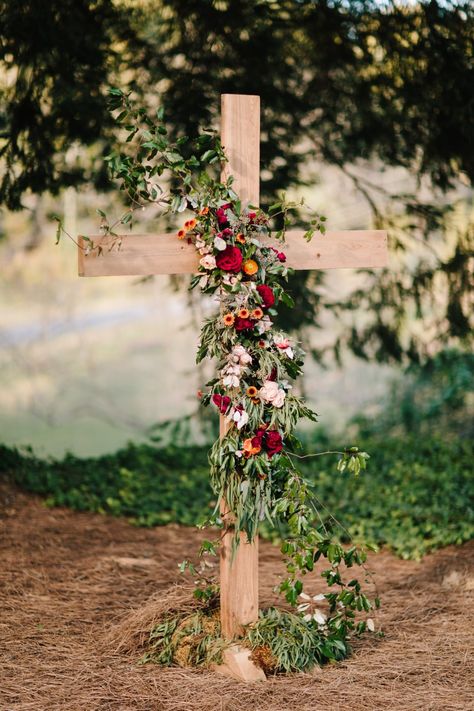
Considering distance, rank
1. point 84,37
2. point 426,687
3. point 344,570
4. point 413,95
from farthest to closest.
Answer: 1. point 413,95
2. point 84,37
3. point 344,570
4. point 426,687

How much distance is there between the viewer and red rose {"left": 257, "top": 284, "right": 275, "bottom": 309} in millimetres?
3160

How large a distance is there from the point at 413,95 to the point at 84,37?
242 centimetres

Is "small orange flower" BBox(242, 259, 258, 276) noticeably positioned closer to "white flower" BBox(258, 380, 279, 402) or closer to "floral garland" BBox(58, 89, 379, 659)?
"floral garland" BBox(58, 89, 379, 659)

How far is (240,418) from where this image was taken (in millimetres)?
3100

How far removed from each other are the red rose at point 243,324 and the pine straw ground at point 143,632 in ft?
4.09

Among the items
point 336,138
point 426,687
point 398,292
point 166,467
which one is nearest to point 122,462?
point 166,467

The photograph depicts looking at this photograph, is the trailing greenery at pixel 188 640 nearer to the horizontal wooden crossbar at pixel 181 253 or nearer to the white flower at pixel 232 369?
the white flower at pixel 232 369

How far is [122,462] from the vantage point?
22.2ft

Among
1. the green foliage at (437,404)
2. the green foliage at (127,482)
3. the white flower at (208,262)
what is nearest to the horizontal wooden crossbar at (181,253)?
the white flower at (208,262)

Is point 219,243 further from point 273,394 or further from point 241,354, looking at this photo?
point 273,394

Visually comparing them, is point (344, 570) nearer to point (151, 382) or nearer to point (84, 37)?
point (84, 37)

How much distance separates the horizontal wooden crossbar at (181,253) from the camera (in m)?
3.12

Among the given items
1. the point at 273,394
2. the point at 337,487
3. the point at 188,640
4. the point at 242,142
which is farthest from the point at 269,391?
the point at 337,487

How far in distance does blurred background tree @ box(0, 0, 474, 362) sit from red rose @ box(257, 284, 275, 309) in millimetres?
2966
